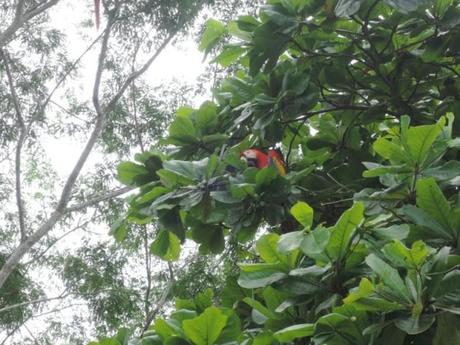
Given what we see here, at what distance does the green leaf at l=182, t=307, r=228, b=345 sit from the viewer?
1.10 meters

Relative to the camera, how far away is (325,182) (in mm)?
1708

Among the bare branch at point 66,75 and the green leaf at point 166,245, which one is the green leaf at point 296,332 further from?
the bare branch at point 66,75

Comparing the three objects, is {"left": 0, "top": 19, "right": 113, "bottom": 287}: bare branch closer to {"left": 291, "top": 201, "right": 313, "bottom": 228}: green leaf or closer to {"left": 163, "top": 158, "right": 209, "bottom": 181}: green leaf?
{"left": 163, "top": 158, "right": 209, "bottom": 181}: green leaf

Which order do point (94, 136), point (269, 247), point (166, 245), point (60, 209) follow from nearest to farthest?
point (269, 247), point (166, 245), point (60, 209), point (94, 136)

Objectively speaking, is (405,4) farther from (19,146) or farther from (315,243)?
(19,146)

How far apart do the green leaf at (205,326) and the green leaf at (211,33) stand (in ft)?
3.44

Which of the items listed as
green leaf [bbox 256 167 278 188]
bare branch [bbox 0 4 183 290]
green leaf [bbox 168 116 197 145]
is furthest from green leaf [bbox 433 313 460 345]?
bare branch [bbox 0 4 183 290]

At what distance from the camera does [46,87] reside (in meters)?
7.24

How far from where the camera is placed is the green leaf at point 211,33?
1909 mm

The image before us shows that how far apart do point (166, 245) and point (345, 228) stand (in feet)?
2.69

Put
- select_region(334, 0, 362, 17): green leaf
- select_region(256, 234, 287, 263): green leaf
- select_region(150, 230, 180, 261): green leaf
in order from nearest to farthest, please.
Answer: select_region(256, 234, 287, 263): green leaf, select_region(334, 0, 362, 17): green leaf, select_region(150, 230, 180, 261): green leaf

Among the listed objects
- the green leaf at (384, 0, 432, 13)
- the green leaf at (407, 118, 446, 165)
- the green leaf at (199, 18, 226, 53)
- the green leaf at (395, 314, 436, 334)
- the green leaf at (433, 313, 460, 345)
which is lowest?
the green leaf at (433, 313, 460, 345)

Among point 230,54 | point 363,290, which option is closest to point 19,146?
point 230,54

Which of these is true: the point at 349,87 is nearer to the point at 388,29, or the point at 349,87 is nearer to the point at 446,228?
the point at 388,29
